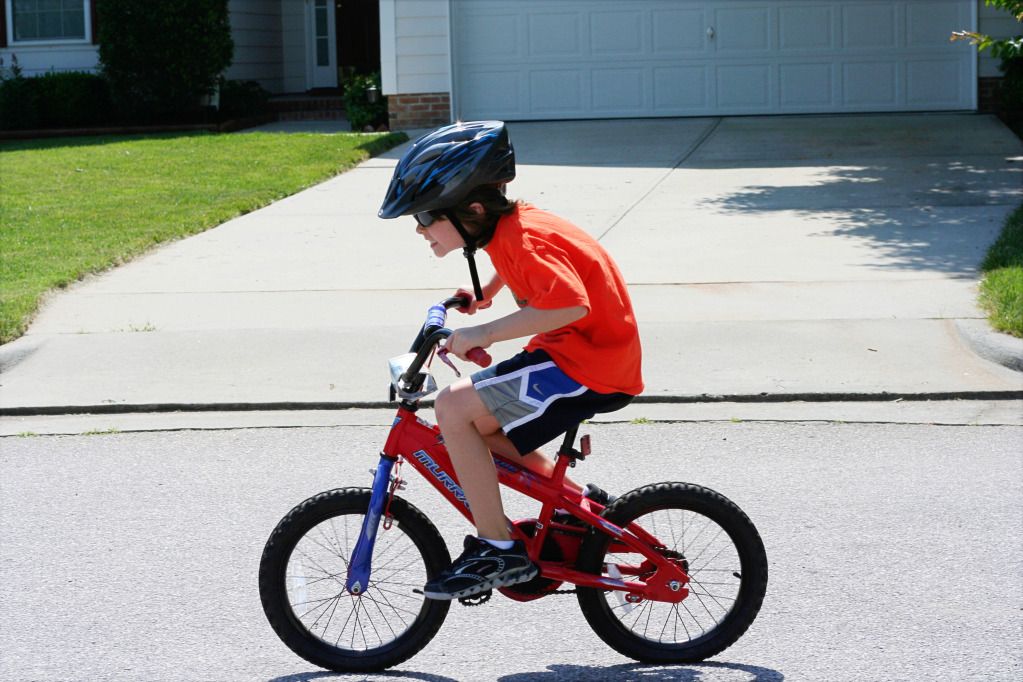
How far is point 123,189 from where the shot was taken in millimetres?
13961

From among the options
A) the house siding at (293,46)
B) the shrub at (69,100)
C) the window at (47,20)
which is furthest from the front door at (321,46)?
the shrub at (69,100)

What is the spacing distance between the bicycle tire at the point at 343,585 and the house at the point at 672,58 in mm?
14582

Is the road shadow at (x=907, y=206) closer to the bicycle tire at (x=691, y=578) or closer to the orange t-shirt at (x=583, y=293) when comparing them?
the bicycle tire at (x=691, y=578)

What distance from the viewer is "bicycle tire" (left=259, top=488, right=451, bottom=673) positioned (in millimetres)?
4020

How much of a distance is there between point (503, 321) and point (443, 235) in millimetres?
353

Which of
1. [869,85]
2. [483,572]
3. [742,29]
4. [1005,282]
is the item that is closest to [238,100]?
[742,29]

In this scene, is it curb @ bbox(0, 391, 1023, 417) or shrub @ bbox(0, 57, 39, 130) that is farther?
shrub @ bbox(0, 57, 39, 130)

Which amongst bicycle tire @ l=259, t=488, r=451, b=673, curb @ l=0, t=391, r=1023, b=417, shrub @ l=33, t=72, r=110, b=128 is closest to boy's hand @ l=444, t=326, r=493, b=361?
bicycle tire @ l=259, t=488, r=451, b=673

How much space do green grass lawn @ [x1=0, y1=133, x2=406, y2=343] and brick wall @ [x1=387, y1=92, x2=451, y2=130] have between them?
103 centimetres

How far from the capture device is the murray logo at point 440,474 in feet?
13.0

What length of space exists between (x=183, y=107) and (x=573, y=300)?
16.8 m

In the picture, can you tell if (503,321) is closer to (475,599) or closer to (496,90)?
(475,599)

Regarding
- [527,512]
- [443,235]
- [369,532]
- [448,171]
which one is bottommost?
[527,512]

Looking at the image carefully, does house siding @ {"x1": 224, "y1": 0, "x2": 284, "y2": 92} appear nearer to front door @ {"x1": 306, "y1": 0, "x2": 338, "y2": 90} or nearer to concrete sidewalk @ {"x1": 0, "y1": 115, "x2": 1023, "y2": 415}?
front door @ {"x1": 306, "y1": 0, "x2": 338, "y2": 90}
